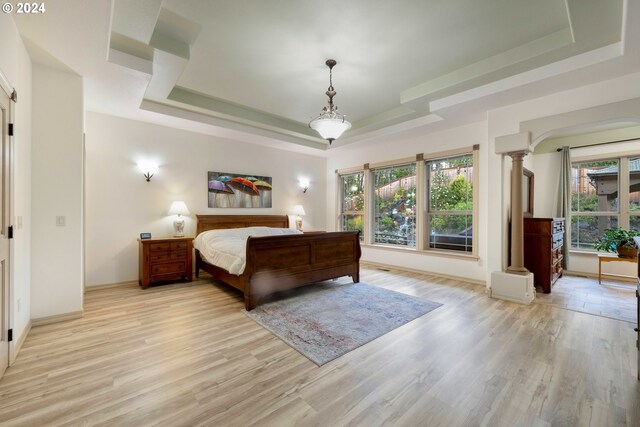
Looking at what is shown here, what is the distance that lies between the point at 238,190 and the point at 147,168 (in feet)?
5.36

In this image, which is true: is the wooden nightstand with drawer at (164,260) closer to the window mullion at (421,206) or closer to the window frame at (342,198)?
the window frame at (342,198)

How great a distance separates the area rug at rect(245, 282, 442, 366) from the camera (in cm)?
249

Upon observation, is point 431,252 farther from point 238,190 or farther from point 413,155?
point 238,190

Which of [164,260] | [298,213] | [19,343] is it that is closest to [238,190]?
[298,213]

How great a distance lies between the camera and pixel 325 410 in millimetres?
1662

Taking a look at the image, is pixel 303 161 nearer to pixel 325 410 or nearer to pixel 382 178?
pixel 382 178

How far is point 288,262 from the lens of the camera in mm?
3721

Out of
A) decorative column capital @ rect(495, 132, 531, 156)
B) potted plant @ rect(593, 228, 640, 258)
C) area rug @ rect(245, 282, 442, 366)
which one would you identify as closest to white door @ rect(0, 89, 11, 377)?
area rug @ rect(245, 282, 442, 366)

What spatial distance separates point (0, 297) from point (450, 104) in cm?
507

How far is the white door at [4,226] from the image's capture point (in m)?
1.99

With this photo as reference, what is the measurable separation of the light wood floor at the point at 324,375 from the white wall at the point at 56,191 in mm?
354

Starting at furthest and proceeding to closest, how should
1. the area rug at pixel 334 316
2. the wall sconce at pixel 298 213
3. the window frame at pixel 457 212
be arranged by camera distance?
the wall sconce at pixel 298 213
the window frame at pixel 457 212
the area rug at pixel 334 316

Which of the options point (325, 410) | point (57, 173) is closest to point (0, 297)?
point (57, 173)

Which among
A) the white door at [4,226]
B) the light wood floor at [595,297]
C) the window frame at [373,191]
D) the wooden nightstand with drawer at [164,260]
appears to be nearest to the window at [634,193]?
the light wood floor at [595,297]
